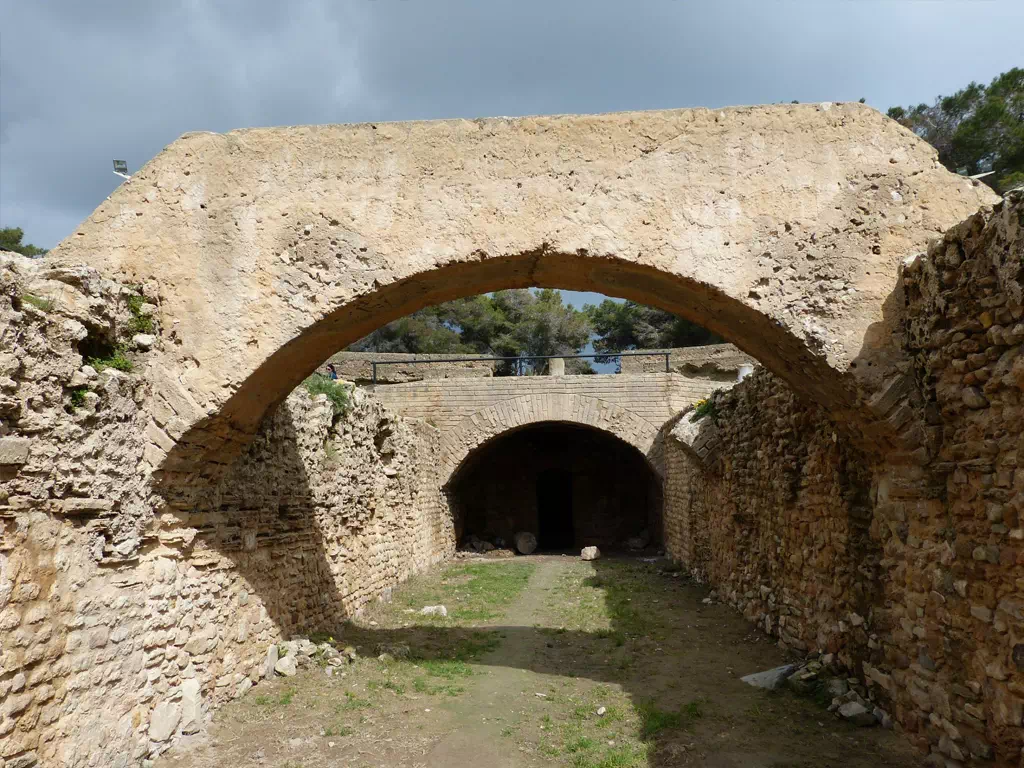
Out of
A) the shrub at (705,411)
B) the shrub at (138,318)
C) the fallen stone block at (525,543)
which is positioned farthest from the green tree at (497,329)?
the shrub at (138,318)

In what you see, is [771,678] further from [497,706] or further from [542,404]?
[542,404]

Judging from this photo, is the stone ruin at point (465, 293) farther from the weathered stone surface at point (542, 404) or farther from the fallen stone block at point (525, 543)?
the fallen stone block at point (525, 543)

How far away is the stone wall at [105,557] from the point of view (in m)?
3.15

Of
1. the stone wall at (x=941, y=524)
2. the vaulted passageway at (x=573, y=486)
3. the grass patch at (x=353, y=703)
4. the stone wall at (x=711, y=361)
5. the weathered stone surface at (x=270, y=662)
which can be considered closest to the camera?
the stone wall at (x=941, y=524)

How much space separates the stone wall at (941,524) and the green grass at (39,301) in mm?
4221

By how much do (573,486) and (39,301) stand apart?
1466 centimetres

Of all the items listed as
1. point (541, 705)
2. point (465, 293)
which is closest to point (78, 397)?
point (465, 293)

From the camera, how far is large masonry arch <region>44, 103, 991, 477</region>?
383 cm

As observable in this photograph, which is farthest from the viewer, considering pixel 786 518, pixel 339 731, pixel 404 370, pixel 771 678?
pixel 404 370

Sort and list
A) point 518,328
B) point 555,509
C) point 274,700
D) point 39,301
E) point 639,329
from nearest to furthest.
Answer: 1. point 39,301
2. point 274,700
3. point 555,509
4. point 639,329
5. point 518,328

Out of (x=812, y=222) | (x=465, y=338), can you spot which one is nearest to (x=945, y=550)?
(x=812, y=222)

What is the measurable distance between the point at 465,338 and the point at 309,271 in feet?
89.3

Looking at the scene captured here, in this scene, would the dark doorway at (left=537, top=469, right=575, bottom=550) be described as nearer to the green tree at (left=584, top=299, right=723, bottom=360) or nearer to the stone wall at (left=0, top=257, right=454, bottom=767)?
the green tree at (left=584, top=299, right=723, bottom=360)

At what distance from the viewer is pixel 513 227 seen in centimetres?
408
